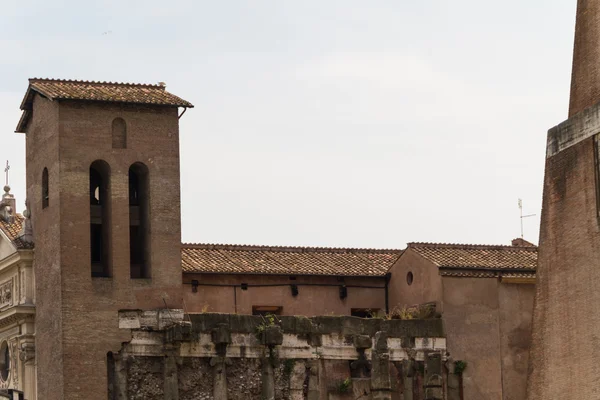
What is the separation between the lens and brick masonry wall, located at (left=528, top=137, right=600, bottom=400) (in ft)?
109

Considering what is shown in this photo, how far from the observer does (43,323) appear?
120 ft

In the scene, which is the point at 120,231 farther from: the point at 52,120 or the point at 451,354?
the point at 451,354

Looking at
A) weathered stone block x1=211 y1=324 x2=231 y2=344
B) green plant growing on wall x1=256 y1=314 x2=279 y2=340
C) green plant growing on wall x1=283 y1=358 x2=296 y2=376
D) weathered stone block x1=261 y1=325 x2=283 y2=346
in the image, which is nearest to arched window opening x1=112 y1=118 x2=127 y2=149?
weathered stone block x1=211 y1=324 x2=231 y2=344

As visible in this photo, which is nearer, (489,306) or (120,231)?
(120,231)

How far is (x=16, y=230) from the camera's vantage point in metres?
38.9

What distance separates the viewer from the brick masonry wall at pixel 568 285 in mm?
33312

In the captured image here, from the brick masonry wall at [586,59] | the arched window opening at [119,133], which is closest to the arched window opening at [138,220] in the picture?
the arched window opening at [119,133]

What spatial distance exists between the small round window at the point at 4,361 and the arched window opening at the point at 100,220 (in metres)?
3.45

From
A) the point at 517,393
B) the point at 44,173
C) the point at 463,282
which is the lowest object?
the point at 517,393

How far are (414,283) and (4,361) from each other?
1007 cm

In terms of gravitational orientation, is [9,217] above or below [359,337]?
above

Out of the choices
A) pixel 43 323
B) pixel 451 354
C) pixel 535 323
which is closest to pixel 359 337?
pixel 451 354

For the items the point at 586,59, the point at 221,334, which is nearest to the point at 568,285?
the point at 586,59

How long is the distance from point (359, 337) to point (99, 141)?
7.74 metres
